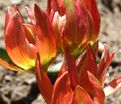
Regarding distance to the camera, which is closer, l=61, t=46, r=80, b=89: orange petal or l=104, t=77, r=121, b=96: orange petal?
l=61, t=46, r=80, b=89: orange petal

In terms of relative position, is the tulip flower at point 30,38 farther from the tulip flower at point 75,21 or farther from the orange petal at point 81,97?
the orange petal at point 81,97

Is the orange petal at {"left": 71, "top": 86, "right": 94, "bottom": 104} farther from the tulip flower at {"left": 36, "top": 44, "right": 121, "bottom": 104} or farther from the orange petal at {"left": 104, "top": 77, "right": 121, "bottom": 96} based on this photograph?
the orange petal at {"left": 104, "top": 77, "right": 121, "bottom": 96}

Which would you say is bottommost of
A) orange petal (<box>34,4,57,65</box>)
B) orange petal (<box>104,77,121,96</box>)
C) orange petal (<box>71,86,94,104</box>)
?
orange petal (<box>104,77,121,96</box>)

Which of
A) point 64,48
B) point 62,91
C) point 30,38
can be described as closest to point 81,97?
point 62,91

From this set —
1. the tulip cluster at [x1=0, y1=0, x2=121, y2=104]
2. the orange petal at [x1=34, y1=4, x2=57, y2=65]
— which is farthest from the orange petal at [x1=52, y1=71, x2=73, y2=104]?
the orange petal at [x1=34, y1=4, x2=57, y2=65]

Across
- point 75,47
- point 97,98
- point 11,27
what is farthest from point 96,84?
point 11,27
